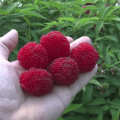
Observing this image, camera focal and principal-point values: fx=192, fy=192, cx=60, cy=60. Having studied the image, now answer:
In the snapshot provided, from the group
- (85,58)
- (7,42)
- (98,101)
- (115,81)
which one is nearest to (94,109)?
(98,101)

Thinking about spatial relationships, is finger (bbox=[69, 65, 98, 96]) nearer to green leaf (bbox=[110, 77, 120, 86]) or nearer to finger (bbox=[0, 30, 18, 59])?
green leaf (bbox=[110, 77, 120, 86])

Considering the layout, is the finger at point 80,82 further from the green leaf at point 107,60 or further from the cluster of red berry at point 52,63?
the green leaf at point 107,60

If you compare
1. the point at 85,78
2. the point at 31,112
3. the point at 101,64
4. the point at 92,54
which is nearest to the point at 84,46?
the point at 92,54

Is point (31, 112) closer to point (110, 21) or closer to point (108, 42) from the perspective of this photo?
point (108, 42)

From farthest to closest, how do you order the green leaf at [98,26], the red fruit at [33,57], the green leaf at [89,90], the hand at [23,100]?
the green leaf at [98,26] → the green leaf at [89,90] → the red fruit at [33,57] → the hand at [23,100]

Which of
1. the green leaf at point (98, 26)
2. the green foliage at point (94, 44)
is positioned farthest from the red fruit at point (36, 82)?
the green leaf at point (98, 26)

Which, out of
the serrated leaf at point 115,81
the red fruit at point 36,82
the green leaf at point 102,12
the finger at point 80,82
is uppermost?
the green leaf at point 102,12

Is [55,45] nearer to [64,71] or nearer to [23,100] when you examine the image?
[64,71]
